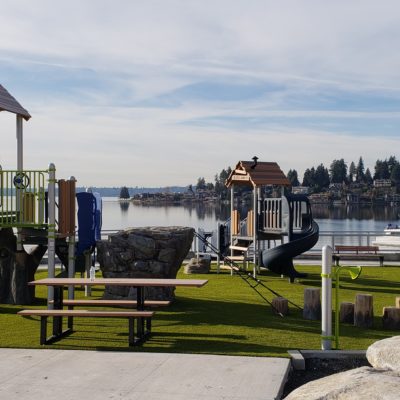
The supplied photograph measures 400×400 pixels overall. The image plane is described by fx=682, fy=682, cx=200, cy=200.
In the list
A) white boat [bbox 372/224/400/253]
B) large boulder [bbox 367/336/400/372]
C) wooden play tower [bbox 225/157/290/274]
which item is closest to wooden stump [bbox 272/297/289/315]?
large boulder [bbox 367/336/400/372]

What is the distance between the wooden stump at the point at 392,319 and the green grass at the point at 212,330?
0.39 feet

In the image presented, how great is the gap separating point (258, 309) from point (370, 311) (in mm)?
2275

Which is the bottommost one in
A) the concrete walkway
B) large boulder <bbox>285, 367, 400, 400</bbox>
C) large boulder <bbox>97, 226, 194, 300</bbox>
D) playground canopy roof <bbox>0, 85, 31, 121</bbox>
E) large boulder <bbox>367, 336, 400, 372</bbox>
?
the concrete walkway

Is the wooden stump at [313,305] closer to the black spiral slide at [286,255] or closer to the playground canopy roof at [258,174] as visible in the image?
the black spiral slide at [286,255]

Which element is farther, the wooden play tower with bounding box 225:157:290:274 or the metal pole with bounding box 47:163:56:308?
the wooden play tower with bounding box 225:157:290:274

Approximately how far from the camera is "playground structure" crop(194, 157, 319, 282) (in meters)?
17.5

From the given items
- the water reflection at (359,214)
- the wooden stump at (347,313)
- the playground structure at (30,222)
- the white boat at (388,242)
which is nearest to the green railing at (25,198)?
the playground structure at (30,222)

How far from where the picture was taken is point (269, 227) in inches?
744

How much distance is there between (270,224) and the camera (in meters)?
18.9

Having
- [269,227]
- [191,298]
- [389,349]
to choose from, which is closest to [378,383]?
[389,349]

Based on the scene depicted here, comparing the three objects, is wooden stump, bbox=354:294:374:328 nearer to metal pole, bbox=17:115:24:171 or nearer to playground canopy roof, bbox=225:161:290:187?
metal pole, bbox=17:115:24:171

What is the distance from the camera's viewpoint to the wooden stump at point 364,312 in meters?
9.77

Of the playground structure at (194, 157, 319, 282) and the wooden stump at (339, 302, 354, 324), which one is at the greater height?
the playground structure at (194, 157, 319, 282)

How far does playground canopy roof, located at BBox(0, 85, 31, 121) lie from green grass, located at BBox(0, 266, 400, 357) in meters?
3.49
